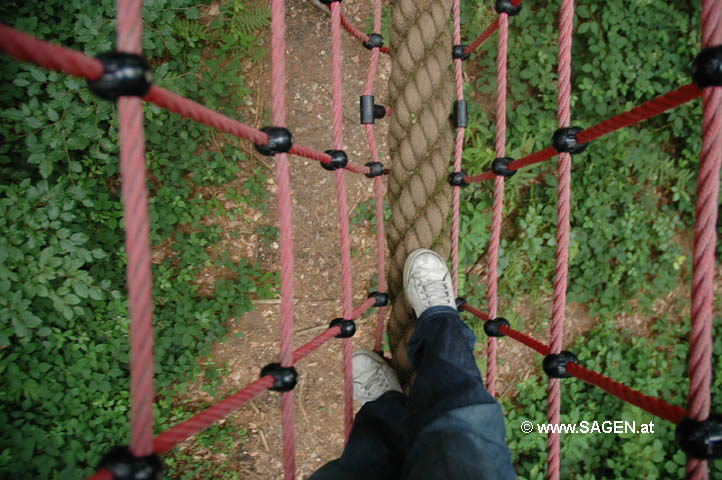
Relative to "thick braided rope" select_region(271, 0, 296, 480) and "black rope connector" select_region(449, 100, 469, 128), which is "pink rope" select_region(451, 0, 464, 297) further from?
"thick braided rope" select_region(271, 0, 296, 480)

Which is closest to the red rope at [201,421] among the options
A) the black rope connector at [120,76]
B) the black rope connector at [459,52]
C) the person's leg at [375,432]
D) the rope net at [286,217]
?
the rope net at [286,217]

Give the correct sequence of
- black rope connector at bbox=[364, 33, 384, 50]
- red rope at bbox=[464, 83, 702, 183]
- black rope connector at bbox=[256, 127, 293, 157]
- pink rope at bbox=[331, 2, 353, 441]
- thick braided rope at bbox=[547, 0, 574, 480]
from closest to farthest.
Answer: red rope at bbox=[464, 83, 702, 183] → black rope connector at bbox=[256, 127, 293, 157] → thick braided rope at bbox=[547, 0, 574, 480] → pink rope at bbox=[331, 2, 353, 441] → black rope connector at bbox=[364, 33, 384, 50]

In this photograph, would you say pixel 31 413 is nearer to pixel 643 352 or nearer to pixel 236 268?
pixel 236 268

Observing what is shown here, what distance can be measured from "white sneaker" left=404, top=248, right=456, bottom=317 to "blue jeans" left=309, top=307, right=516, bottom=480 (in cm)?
5

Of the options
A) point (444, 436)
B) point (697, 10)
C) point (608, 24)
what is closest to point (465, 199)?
point (608, 24)

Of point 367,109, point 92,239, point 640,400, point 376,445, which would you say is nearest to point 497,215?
point 367,109

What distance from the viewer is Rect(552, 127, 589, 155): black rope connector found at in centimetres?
81

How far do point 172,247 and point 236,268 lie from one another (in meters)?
0.27

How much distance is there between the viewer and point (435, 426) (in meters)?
0.79

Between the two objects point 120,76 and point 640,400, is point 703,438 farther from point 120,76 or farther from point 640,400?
point 120,76

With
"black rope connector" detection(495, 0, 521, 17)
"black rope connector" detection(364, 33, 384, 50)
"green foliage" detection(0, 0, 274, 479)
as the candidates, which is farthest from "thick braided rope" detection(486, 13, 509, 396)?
"green foliage" detection(0, 0, 274, 479)

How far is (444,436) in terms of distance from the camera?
0.76 m

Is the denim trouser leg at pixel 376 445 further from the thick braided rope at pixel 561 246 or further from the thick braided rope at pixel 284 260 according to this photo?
the thick braided rope at pixel 561 246

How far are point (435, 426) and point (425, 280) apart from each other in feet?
1.37
